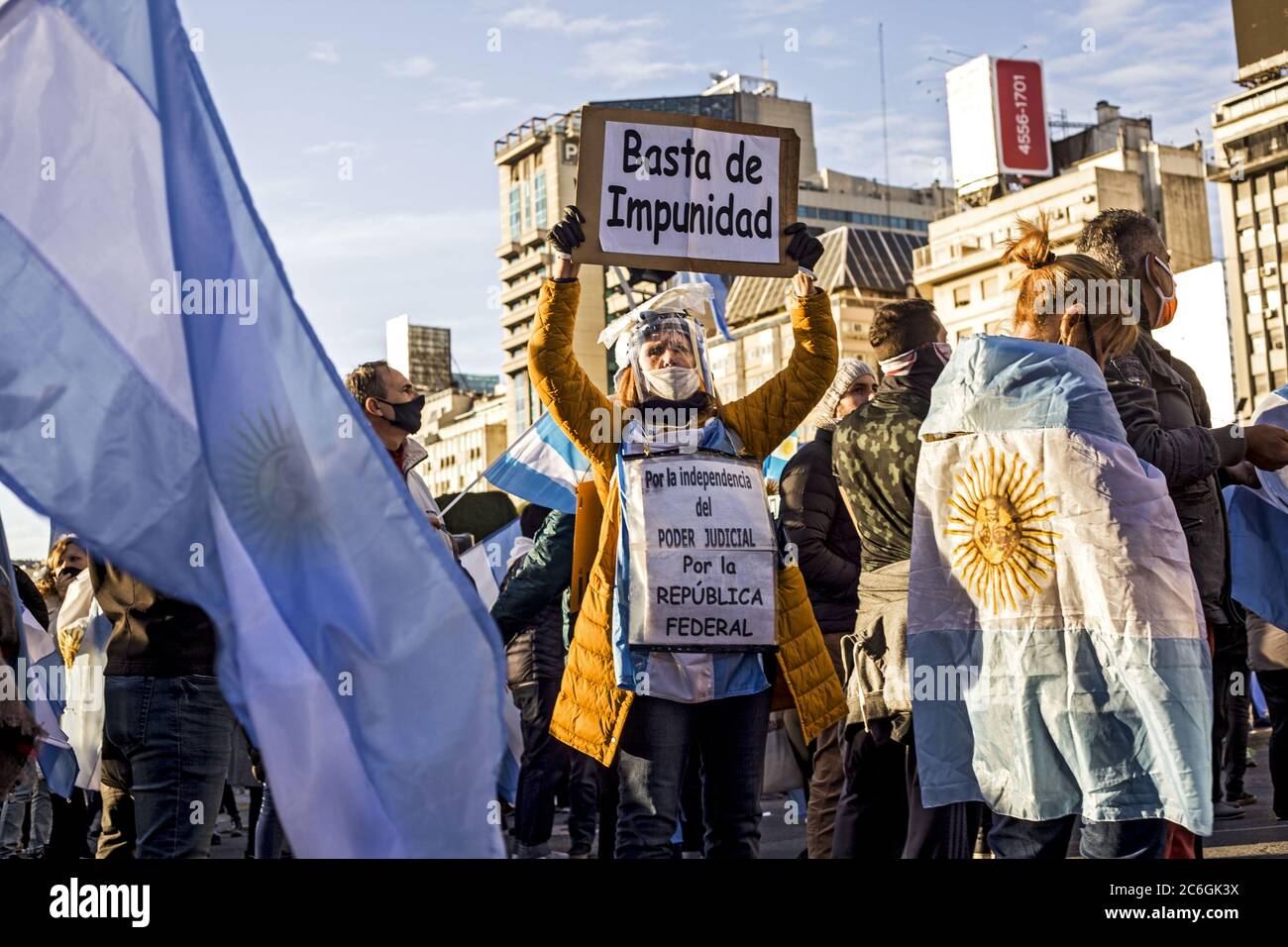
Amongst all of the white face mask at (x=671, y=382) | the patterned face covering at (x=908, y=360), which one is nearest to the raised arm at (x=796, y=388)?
the white face mask at (x=671, y=382)

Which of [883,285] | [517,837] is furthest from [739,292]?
[517,837]

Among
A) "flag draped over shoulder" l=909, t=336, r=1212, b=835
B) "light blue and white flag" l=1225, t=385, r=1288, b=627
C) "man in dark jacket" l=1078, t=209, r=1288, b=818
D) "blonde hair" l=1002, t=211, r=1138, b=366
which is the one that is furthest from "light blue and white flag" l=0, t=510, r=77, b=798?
"light blue and white flag" l=1225, t=385, r=1288, b=627

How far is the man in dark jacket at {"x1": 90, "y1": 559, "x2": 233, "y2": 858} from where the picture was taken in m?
4.81

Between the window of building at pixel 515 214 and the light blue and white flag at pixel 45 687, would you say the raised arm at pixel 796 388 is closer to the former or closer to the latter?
the light blue and white flag at pixel 45 687

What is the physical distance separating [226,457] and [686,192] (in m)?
2.54

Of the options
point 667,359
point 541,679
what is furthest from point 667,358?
point 541,679

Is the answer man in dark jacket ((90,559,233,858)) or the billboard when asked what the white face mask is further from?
the billboard

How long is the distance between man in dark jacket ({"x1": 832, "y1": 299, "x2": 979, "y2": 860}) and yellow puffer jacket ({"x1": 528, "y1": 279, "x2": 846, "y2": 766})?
22 cm

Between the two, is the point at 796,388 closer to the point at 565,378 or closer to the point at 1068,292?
the point at 565,378

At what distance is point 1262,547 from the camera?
293 inches

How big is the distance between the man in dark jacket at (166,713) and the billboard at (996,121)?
8453 centimetres

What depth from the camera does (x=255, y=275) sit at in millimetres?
4121
